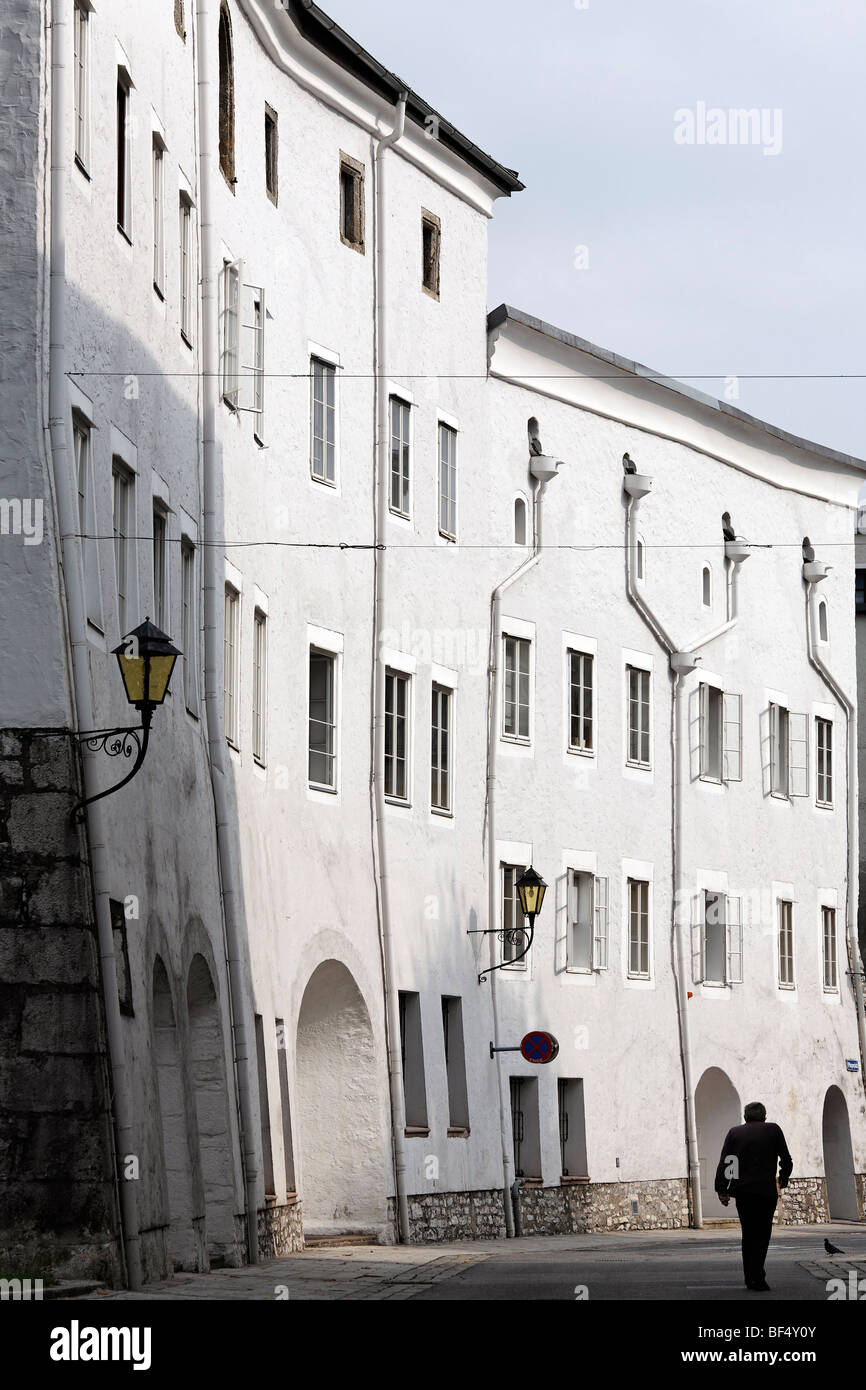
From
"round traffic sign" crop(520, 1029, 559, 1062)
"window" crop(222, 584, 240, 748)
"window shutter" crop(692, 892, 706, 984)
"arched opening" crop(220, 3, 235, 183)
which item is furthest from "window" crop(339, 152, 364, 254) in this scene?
"window shutter" crop(692, 892, 706, 984)

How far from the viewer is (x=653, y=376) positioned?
1423 inches

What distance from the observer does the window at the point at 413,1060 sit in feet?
93.8

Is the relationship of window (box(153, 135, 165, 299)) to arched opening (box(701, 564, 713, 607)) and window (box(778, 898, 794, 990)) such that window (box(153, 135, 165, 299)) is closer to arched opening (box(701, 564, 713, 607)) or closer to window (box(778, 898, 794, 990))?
arched opening (box(701, 564, 713, 607))

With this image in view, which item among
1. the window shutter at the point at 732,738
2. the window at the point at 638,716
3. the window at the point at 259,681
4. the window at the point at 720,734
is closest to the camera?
the window at the point at 259,681

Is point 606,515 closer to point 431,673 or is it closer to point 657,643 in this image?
point 657,643

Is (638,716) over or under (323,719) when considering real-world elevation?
over

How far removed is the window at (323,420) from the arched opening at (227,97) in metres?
3.40

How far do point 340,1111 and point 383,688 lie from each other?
5011mm

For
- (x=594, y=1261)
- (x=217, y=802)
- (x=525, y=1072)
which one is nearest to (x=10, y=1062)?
(x=217, y=802)

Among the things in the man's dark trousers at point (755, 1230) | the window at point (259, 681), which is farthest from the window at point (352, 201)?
the man's dark trousers at point (755, 1230)

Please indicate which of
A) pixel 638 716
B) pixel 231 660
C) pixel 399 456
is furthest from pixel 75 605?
pixel 638 716

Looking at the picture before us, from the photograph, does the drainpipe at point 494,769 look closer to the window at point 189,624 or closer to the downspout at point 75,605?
the window at point 189,624

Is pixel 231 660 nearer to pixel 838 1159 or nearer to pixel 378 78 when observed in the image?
pixel 378 78

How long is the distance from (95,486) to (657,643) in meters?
18.6
